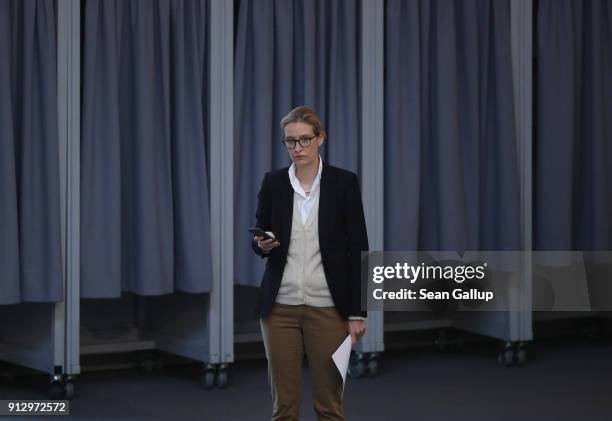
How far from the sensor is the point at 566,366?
576cm

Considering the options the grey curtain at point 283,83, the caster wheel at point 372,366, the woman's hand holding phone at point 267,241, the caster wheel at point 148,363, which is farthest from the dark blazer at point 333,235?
the caster wheel at point 148,363

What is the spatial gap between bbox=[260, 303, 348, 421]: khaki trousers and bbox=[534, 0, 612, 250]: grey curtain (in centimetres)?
315

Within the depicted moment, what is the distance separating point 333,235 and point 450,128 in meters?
2.65

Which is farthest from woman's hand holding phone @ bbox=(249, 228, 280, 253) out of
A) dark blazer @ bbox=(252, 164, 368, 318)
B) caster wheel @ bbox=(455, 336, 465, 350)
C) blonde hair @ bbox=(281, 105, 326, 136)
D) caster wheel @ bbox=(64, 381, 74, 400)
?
caster wheel @ bbox=(455, 336, 465, 350)

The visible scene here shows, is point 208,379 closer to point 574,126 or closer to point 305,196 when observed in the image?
point 305,196

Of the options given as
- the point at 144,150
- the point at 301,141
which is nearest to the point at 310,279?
the point at 301,141

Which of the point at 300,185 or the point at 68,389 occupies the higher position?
the point at 300,185

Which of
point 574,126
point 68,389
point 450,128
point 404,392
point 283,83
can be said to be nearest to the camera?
point 68,389

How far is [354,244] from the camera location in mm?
3057

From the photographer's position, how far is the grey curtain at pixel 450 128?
5.44 metres

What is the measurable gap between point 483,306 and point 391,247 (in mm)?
804

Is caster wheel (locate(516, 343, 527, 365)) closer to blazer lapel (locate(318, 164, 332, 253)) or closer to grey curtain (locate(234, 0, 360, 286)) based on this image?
grey curtain (locate(234, 0, 360, 286))

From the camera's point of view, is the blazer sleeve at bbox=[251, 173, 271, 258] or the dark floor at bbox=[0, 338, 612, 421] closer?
the blazer sleeve at bbox=[251, 173, 271, 258]

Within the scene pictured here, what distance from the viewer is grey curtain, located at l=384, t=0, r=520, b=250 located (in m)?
5.44
